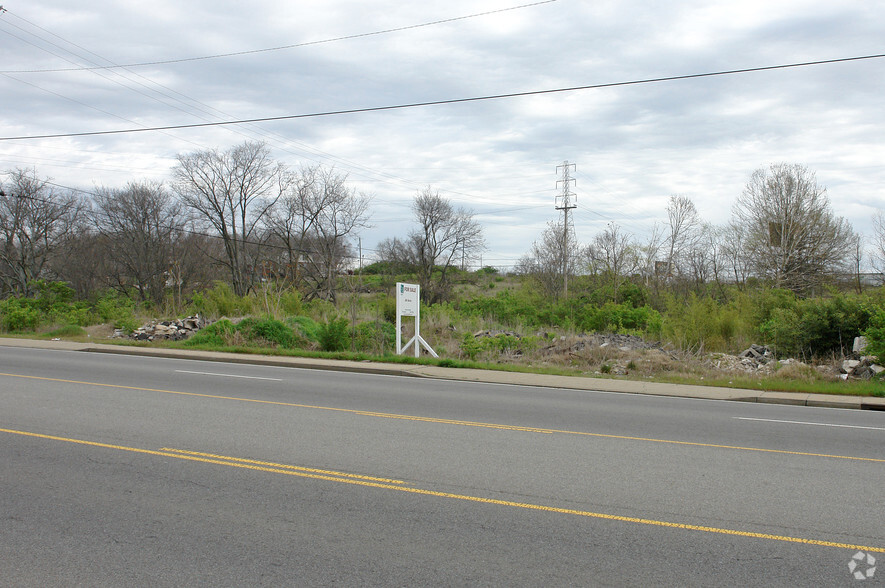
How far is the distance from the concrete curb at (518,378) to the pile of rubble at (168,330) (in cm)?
339

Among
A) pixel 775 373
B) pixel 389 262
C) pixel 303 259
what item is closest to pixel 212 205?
pixel 303 259

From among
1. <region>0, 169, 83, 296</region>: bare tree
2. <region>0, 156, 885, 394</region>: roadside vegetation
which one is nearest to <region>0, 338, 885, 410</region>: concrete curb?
<region>0, 156, 885, 394</region>: roadside vegetation

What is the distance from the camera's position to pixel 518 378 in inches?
653

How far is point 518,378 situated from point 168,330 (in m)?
17.3

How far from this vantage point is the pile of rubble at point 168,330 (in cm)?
2681

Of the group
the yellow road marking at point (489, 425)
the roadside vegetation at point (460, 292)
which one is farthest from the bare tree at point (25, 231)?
the yellow road marking at point (489, 425)

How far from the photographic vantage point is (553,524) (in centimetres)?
537

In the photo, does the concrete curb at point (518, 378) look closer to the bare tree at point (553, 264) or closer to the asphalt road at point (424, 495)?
the asphalt road at point (424, 495)

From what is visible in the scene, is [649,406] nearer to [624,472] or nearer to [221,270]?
[624,472]

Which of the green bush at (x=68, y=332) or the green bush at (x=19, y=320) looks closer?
the green bush at (x=68, y=332)

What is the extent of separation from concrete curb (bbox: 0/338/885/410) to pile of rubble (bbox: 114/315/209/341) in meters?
3.39

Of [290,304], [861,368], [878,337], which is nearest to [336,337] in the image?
[290,304]

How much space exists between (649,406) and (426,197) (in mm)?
55915

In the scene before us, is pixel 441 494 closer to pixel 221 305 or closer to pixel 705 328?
pixel 705 328
